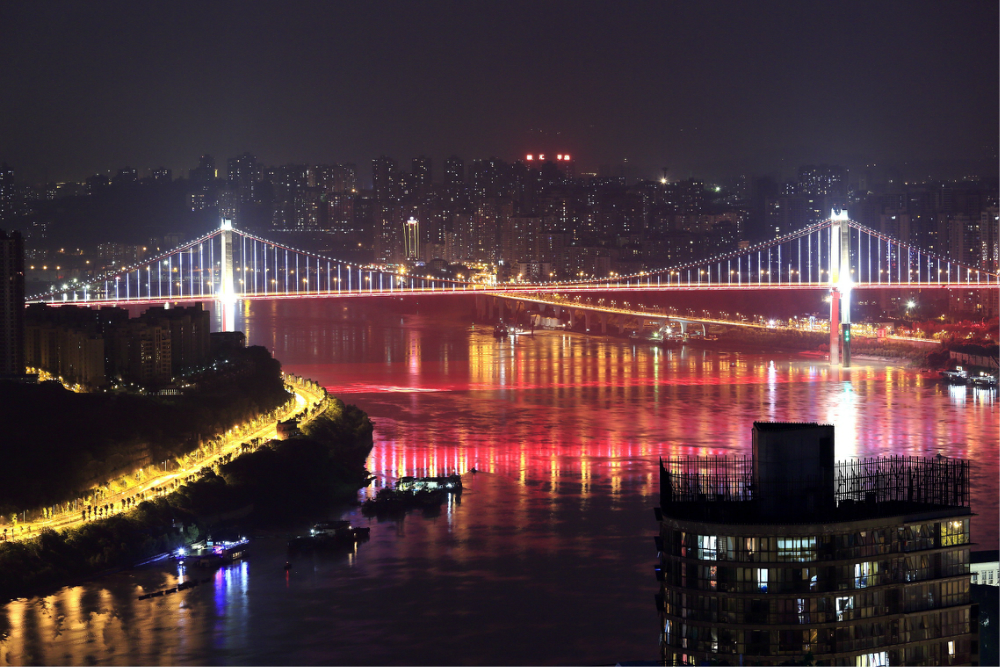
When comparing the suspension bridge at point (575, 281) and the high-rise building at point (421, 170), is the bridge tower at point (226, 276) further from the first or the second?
the high-rise building at point (421, 170)

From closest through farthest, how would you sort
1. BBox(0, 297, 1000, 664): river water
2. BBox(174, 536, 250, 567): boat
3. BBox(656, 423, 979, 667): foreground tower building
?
BBox(656, 423, 979, 667): foreground tower building
BBox(0, 297, 1000, 664): river water
BBox(174, 536, 250, 567): boat

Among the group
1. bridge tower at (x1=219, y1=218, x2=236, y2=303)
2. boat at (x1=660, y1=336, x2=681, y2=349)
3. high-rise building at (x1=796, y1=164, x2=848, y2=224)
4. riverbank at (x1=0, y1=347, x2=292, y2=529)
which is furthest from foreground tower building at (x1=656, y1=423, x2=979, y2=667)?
high-rise building at (x1=796, y1=164, x2=848, y2=224)

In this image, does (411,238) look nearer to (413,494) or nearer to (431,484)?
(431,484)

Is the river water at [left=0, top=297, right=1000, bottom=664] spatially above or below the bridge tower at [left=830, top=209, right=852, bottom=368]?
below

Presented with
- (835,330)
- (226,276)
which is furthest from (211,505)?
(835,330)

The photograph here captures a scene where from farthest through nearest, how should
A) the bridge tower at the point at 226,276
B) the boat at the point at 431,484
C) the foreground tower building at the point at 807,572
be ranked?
the bridge tower at the point at 226,276
the boat at the point at 431,484
the foreground tower building at the point at 807,572

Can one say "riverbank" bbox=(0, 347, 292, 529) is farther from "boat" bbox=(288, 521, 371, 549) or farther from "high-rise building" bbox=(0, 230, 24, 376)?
"boat" bbox=(288, 521, 371, 549)

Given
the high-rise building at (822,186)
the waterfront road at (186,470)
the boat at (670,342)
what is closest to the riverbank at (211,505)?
the waterfront road at (186,470)
